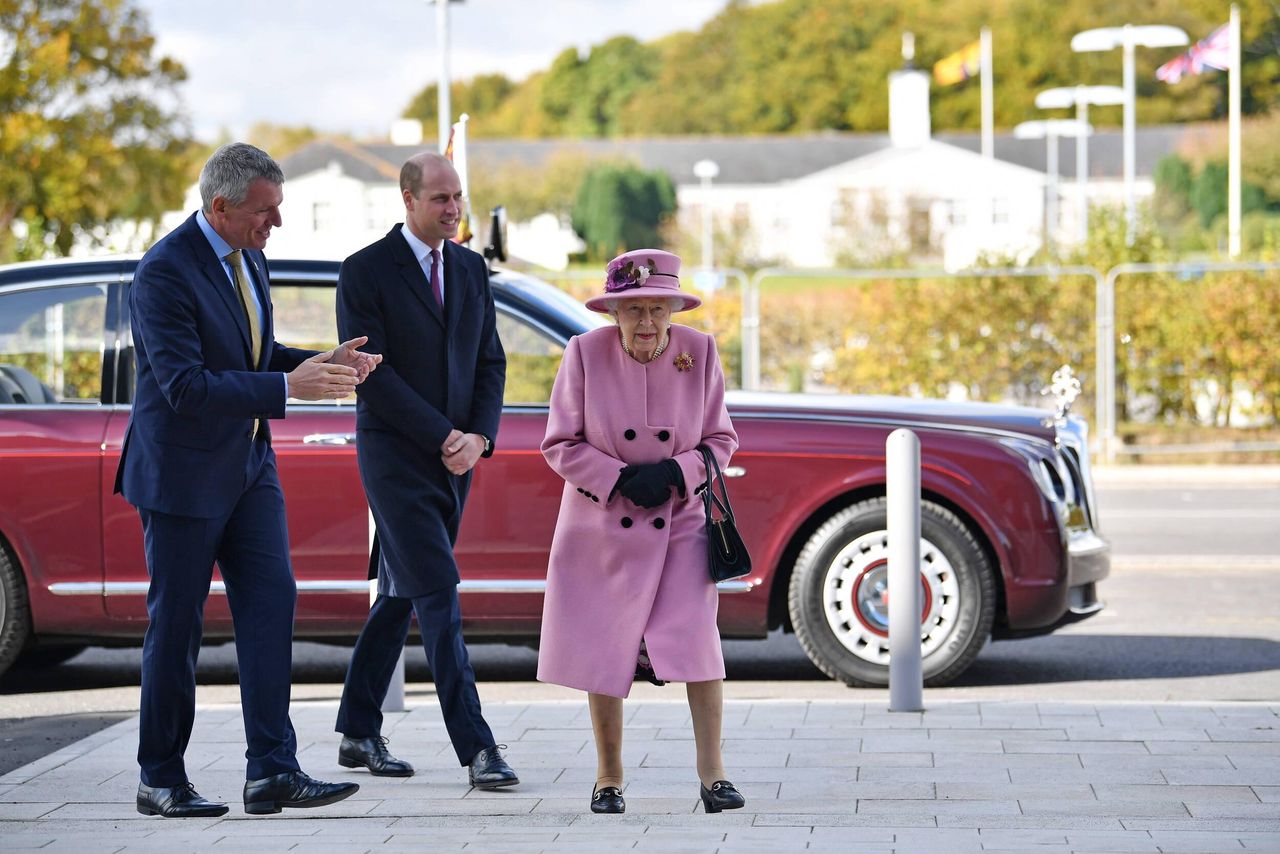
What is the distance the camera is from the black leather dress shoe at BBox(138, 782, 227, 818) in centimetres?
568

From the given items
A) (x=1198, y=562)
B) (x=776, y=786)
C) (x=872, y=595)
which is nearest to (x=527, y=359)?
(x=872, y=595)

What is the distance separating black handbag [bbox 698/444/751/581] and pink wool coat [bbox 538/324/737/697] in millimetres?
39

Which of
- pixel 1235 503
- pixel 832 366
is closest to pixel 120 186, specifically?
pixel 832 366

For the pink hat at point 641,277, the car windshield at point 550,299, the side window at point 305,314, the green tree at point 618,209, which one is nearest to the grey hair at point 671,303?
the pink hat at point 641,277

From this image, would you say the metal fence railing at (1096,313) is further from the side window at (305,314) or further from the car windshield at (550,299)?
the side window at (305,314)

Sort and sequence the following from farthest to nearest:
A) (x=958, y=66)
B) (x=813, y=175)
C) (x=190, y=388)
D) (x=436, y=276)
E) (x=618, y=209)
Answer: (x=813, y=175) → (x=618, y=209) → (x=958, y=66) → (x=436, y=276) → (x=190, y=388)

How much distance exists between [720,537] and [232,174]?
1742mm

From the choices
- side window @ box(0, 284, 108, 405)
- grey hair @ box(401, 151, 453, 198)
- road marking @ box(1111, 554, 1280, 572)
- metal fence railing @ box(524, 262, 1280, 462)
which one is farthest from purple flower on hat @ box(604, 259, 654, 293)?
metal fence railing @ box(524, 262, 1280, 462)

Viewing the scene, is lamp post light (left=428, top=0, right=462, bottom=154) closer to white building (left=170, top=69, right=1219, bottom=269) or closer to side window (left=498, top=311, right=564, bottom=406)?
side window (left=498, top=311, right=564, bottom=406)

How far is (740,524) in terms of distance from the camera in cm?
804

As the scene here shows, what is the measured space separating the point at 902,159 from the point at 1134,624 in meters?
90.5

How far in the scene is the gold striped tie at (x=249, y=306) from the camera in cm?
578

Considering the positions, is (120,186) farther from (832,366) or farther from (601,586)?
(601,586)

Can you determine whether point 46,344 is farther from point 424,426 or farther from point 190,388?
point 190,388
